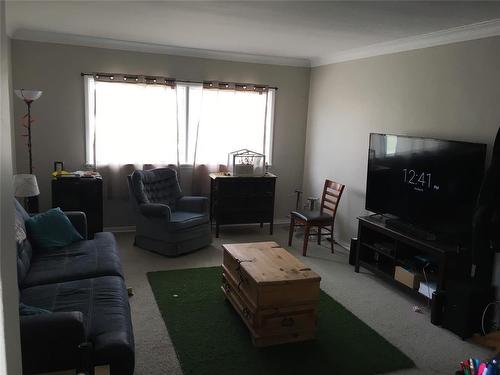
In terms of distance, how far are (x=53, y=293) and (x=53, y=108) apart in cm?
311

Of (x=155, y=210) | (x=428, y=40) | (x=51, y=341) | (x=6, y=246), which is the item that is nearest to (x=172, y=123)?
(x=155, y=210)

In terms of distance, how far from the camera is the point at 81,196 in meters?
4.86

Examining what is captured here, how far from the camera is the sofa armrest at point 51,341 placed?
2.07 meters

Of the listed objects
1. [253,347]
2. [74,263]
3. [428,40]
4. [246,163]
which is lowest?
[253,347]

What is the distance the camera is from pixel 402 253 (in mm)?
4023

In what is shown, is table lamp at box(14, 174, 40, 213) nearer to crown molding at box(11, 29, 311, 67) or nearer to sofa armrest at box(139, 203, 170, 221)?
sofa armrest at box(139, 203, 170, 221)

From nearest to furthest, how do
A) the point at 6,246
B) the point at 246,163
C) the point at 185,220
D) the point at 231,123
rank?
the point at 6,246, the point at 185,220, the point at 246,163, the point at 231,123

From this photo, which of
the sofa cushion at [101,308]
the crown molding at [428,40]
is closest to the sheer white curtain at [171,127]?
the crown molding at [428,40]

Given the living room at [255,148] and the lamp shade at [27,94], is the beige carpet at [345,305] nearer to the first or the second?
the living room at [255,148]

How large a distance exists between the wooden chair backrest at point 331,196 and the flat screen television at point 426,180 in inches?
24.2

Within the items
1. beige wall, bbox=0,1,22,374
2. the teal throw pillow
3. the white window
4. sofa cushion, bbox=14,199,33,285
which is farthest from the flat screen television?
beige wall, bbox=0,1,22,374

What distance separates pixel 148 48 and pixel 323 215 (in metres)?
3.01

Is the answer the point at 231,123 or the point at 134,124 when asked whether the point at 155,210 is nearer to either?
the point at 134,124

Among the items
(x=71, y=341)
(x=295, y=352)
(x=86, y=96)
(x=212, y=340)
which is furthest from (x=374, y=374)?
(x=86, y=96)
